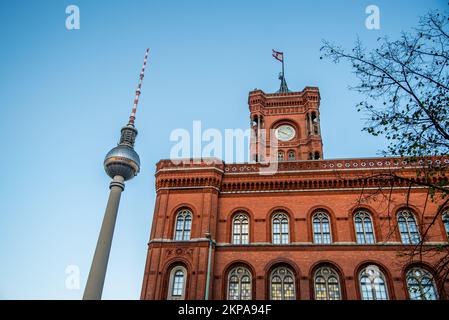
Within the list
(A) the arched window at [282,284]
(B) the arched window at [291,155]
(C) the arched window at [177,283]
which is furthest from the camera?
(B) the arched window at [291,155]

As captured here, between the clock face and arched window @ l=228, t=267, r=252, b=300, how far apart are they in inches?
875

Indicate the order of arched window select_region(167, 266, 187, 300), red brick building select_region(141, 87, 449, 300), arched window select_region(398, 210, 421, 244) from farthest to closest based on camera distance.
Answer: arched window select_region(398, 210, 421, 244)
arched window select_region(167, 266, 187, 300)
red brick building select_region(141, 87, 449, 300)

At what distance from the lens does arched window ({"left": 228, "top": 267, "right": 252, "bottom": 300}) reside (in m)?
22.3

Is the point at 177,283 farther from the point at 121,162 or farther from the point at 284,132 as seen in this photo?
the point at 284,132

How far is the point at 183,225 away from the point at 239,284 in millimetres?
5449

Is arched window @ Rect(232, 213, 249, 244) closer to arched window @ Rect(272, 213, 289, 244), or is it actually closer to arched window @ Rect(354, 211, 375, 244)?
arched window @ Rect(272, 213, 289, 244)

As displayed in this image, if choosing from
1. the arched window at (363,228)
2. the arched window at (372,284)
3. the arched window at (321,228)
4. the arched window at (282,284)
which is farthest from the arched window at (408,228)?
the arched window at (282,284)

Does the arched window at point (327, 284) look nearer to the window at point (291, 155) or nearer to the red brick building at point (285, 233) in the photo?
the red brick building at point (285, 233)

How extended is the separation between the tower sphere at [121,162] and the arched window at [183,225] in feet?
29.9

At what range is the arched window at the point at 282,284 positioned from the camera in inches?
864

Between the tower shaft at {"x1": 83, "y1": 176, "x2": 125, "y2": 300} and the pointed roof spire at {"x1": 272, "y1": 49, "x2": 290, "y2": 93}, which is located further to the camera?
the pointed roof spire at {"x1": 272, "y1": 49, "x2": 290, "y2": 93}

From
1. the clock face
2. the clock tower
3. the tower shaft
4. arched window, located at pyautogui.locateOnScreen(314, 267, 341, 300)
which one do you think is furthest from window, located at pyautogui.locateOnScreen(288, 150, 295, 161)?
arched window, located at pyautogui.locateOnScreen(314, 267, 341, 300)

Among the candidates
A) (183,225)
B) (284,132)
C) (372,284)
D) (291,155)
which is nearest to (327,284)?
(372,284)
